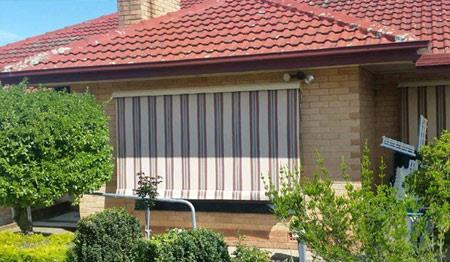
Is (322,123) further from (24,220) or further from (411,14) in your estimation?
(24,220)

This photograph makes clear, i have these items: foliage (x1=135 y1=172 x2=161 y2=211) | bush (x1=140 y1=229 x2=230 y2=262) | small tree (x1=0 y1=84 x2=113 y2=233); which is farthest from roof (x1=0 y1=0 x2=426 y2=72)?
bush (x1=140 y1=229 x2=230 y2=262)

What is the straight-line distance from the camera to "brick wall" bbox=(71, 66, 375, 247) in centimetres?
801

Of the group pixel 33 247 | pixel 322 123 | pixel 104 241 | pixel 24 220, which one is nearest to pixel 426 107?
pixel 322 123

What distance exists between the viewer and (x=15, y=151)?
277 inches

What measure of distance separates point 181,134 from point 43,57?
311 cm

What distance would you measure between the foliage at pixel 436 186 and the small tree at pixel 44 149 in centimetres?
441

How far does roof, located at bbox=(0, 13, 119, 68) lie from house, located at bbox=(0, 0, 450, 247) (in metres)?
3.51

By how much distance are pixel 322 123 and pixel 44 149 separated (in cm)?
399

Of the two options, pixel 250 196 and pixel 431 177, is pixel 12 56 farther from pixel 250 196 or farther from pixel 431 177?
pixel 431 177

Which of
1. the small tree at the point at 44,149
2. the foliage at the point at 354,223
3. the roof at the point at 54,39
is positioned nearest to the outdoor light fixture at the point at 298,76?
the small tree at the point at 44,149

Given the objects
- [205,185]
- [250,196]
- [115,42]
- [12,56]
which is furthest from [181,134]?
[12,56]

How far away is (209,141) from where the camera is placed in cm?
Result: 870

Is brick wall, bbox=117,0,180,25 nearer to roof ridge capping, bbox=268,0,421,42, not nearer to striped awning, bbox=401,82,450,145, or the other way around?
roof ridge capping, bbox=268,0,421,42

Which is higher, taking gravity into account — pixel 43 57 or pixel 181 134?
pixel 43 57
